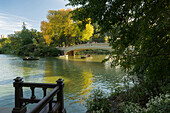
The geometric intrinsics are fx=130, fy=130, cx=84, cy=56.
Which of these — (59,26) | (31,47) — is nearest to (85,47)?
(59,26)

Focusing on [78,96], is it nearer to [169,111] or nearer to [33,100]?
[33,100]

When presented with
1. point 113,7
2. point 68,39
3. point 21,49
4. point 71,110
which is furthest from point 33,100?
point 21,49

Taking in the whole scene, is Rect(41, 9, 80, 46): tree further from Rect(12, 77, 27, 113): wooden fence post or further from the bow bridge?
Rect(12, 77, 27, 113): wooden fence post

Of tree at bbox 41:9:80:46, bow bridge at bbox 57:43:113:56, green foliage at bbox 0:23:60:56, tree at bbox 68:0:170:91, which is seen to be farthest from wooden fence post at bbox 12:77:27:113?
green foliage at bbox 0:23:60:56

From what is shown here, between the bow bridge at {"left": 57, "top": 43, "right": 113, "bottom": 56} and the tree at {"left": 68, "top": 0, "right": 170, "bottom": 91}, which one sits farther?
the bow bridge at {"left": 57, "top": 43, "right": 113, "bottom": 56}

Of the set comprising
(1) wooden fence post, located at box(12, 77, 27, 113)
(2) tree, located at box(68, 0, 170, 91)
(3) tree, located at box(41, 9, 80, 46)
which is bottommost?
(1) wooden fence post, located at box(12, 77, 27, 113)

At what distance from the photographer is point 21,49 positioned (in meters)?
45.4

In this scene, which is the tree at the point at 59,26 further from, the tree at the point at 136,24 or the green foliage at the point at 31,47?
the tree at the point at 136,24

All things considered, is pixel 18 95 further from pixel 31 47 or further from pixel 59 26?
pixel 31 47

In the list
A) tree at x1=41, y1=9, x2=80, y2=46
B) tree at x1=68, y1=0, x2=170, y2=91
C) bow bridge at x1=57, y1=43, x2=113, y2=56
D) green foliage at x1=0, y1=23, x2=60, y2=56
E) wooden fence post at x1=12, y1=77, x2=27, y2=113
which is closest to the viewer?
tree at x1=68, y1=0, x2=170, y2=91

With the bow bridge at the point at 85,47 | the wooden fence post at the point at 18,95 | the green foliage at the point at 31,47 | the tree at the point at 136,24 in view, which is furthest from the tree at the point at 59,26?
the wooden fence post at the point at 18,95

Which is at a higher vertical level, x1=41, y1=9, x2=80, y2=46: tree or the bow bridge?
x1=41, y1=9, x2=80, y2=46: tree

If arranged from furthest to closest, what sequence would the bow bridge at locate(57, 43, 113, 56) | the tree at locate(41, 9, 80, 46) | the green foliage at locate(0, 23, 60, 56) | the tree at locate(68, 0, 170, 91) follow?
the green foliage at locate(0, 23, 60, 56) → the tree at locate(41, 9, 80, 46) → the bow bridge at locate(57, 43, 113, 56) → the tree at locate(68, 0, 170, 91)

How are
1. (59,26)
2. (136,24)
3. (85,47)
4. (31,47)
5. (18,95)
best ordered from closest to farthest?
(136,24) < (18,95) < (85,47) < (59,26) < (31,47)
